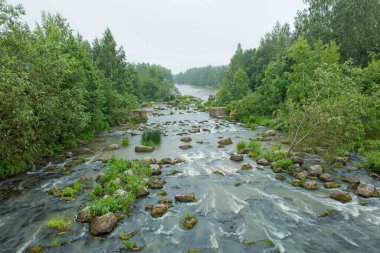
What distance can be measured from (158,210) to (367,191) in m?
12.9

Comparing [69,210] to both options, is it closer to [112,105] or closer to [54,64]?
[54,64]

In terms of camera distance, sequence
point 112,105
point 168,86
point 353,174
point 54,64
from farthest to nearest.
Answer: point 168,86 → point 112,105 → point 54,64 → point 353,174

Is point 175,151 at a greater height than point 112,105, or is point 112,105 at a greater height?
point 112,105

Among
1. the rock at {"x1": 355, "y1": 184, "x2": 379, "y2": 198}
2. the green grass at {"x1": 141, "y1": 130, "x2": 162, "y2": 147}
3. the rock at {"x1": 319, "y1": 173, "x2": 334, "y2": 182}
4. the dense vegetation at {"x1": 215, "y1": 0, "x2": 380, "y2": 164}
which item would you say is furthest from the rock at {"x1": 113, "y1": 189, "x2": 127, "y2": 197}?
the dense vegetation at {"x1": 215, "y1": 0, "x2": 380, "y2": 164}

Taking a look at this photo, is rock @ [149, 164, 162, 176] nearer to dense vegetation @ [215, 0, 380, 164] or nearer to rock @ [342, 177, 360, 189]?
dense vegetation @ [215, 0, 380, 164]

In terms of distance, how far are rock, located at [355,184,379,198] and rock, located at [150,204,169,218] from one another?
1203 centimetres

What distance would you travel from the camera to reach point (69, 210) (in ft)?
46.6

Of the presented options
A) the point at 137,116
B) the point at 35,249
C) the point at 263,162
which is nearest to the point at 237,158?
the point at 263,162

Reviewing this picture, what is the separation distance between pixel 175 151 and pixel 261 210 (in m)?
13.6

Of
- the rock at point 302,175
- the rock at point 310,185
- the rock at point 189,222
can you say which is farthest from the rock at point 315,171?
the rock at point 189,222

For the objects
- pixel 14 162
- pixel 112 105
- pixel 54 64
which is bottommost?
pixel 14 162

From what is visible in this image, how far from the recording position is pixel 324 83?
21547mm

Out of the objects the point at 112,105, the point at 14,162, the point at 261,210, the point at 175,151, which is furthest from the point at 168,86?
the point at 261,210

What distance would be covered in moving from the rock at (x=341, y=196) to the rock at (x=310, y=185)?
1.33 m
